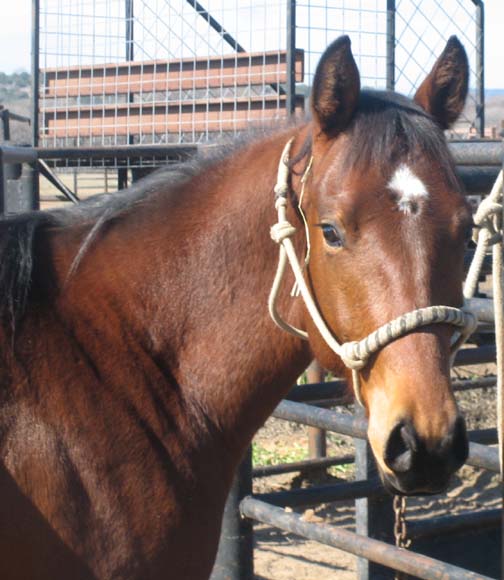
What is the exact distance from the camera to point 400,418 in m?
2.04

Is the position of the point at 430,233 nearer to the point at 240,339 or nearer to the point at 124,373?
the point at 240,339

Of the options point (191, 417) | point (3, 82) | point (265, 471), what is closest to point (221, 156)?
point (191, 417)

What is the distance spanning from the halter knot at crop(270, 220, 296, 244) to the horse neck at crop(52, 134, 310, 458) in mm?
119

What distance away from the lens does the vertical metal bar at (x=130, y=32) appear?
8.18m

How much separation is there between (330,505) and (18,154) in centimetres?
333

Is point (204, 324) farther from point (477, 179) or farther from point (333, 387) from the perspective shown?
point (333, 387)

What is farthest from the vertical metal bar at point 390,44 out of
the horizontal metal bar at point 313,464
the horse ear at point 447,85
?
the horse ear at point 447,85

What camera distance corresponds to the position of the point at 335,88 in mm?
2320

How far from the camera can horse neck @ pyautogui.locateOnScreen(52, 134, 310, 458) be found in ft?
8.29

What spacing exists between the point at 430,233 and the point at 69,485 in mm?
1067

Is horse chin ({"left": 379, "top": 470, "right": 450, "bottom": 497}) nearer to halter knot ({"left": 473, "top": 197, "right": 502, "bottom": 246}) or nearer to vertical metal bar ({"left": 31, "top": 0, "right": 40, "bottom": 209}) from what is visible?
halter knot ({"left": 473, "top": 197, "right": 502, "bottom": 246})

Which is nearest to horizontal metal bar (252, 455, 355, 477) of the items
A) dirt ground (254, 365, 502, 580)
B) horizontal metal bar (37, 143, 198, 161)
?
dirt ground (254, 365, 502, 580)

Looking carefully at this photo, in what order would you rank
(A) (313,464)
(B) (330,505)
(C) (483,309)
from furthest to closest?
(B) (330,505) < (A) (313,464) < (C) (483,309)

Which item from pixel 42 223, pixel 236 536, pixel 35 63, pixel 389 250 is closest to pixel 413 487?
pixel 389 250
